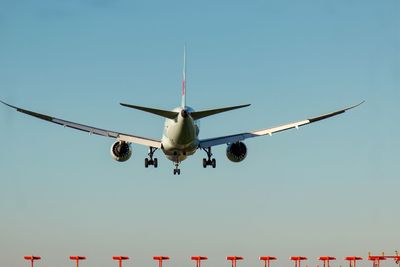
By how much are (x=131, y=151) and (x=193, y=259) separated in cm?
1530

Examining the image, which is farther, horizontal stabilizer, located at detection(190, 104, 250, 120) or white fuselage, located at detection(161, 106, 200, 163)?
white fuselage, located at detection(161, 106, 200, 163)

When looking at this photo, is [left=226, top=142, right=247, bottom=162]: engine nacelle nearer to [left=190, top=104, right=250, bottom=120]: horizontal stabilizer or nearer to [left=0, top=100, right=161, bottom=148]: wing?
[left=0, top=100, right=161, bottom=148]: wing

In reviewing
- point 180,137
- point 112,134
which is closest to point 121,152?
point 112,134

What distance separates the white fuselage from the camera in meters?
90.9

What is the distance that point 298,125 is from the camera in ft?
333

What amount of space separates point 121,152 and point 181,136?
1239 centimetres

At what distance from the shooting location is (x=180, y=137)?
92.1 m

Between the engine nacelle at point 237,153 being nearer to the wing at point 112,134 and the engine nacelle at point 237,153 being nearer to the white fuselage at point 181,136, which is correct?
the white fuselage at point 181,136

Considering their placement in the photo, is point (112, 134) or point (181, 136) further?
point (112, 134)

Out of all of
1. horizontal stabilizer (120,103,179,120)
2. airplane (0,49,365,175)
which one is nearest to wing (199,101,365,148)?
airplane (0,49,365,175)

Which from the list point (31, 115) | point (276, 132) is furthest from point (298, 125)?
point (31, 115)

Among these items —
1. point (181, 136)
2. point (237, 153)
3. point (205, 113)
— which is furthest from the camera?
point (237, 153)

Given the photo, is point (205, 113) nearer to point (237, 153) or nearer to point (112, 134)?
point (237, 153)

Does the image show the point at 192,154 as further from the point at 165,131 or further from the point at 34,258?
the point at 34,258
